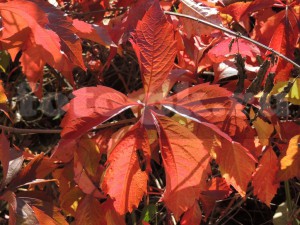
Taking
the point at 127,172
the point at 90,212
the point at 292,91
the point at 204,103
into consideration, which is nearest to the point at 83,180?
the point at 90,212

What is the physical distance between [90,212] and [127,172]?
17cm

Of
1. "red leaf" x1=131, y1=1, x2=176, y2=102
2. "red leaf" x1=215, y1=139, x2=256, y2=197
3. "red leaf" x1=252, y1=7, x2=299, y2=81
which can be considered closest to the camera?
"red leaf" x1=131, y1=1, x2=176, y2=102

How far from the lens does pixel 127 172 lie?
743 millimetres

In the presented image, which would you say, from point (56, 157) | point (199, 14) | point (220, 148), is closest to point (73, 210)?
point (56, 157)

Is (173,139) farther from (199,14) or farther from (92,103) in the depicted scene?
(199,14)

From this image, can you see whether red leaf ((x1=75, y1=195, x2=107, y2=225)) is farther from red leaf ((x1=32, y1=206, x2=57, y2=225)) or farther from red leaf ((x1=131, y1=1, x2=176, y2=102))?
red leaf ((x1=131, y1=1, x2=176, y2=102))

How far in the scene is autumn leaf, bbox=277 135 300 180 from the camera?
0.85 meters

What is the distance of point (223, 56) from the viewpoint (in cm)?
93

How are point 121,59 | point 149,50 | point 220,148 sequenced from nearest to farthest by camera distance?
point 149,50, point 220,148, point 121,59

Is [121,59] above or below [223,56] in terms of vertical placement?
below

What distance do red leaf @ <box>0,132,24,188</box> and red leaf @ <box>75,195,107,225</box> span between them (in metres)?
0.12

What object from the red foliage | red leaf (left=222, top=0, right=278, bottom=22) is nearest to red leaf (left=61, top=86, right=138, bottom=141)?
the red foliage

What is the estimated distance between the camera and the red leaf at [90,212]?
2.84ft

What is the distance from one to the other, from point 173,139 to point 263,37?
399 mm
